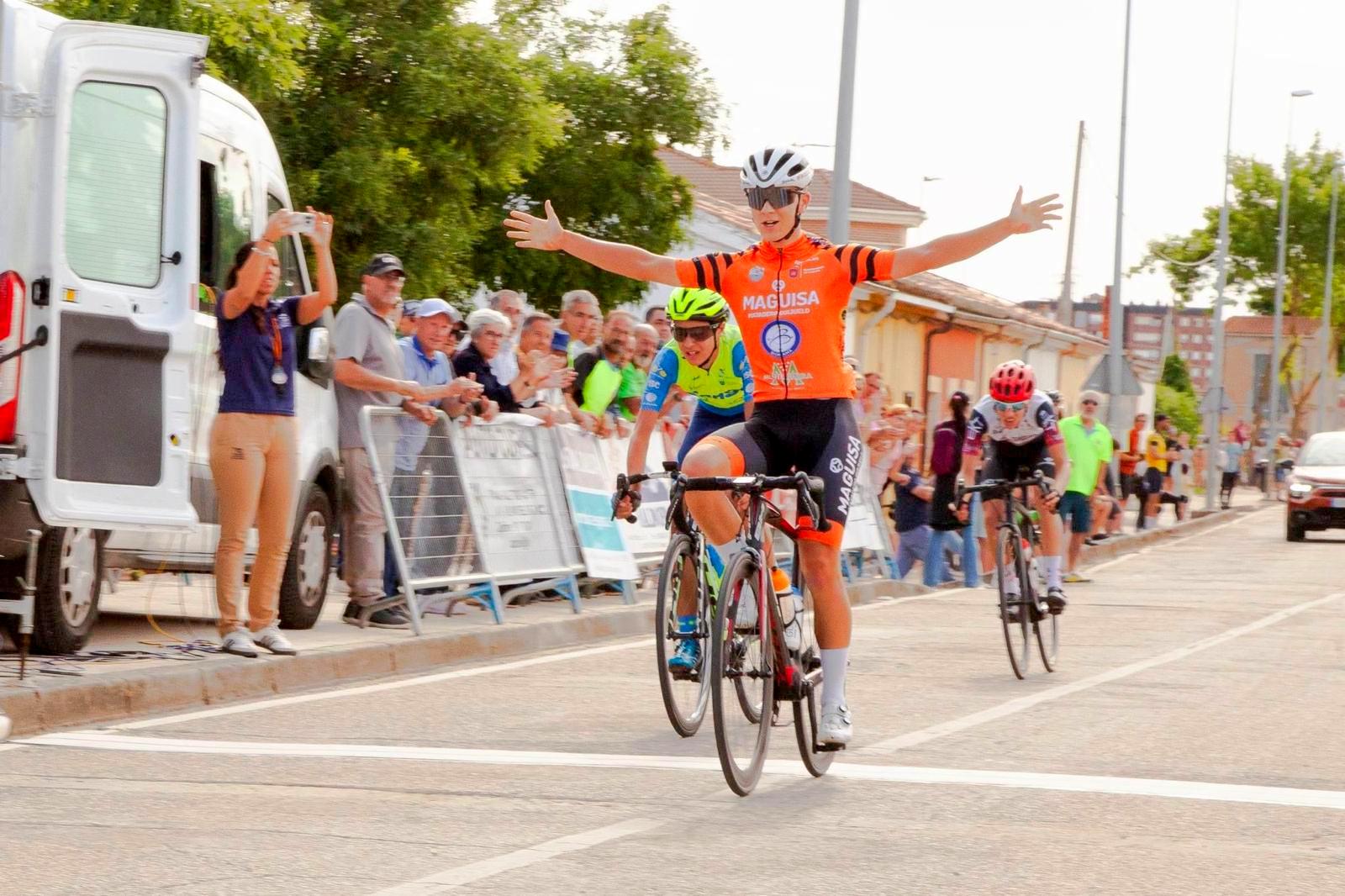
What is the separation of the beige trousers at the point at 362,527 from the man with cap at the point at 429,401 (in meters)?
0.15

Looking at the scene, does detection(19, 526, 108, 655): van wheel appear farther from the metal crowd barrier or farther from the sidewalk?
the metal crowd barrier

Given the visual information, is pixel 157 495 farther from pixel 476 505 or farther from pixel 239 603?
pixel 476 505

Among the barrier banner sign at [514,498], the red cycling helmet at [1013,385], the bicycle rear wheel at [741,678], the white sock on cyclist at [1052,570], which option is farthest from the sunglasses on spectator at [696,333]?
the white sock on cyclist at [1052,570]

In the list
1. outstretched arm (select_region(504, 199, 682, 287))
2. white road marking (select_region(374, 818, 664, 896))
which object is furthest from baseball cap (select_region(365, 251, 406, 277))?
white road marking (select_region(374, 818, 664, 896))

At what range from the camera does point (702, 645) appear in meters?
7.93

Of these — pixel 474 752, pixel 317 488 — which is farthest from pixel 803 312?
pixel 317 488

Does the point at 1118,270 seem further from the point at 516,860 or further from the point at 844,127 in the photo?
the point at 516,860

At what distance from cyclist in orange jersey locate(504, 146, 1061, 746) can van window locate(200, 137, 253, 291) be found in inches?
151

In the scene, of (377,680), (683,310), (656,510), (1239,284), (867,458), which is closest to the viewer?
(683,310)

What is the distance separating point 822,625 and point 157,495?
12.3ft

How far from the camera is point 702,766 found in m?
7.80

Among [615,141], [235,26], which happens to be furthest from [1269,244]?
[235,26]

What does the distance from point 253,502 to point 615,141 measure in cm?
2388

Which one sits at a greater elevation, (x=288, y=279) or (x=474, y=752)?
(x=288, y=279)
